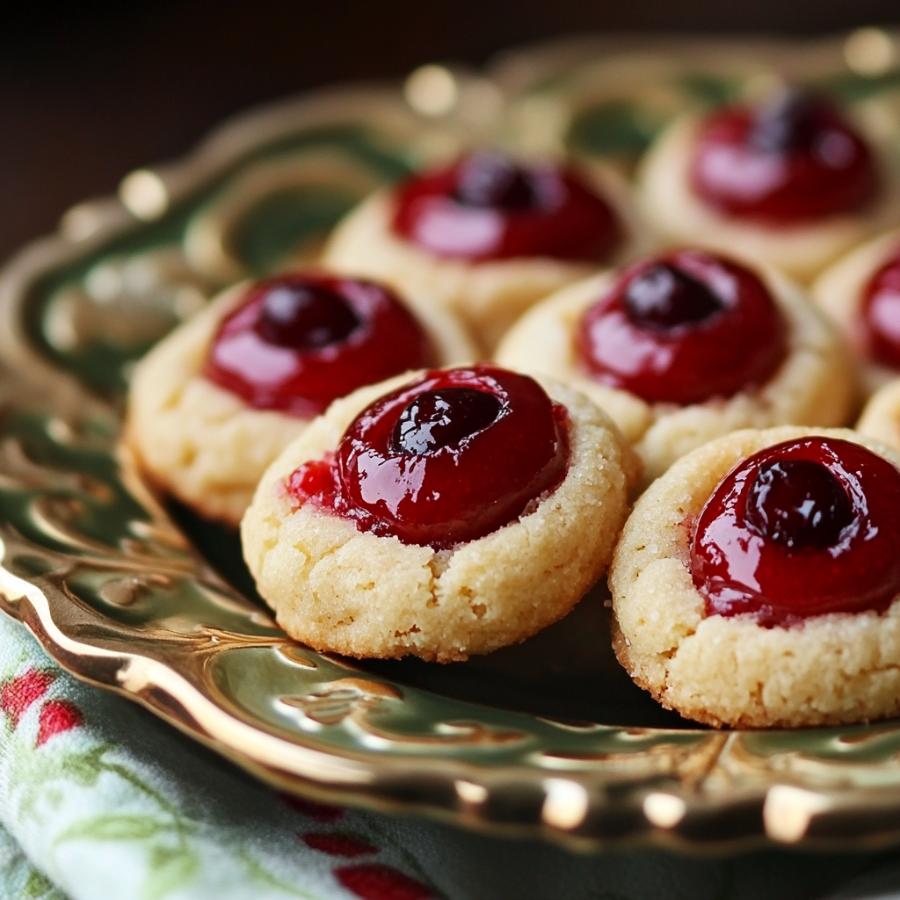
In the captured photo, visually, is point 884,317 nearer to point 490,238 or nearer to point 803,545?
point 490,238

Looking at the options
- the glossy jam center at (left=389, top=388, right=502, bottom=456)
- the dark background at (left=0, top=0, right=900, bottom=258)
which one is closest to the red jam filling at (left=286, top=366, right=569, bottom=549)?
the glossy jam center at (left=389, top=388, right=502, bottom=456)

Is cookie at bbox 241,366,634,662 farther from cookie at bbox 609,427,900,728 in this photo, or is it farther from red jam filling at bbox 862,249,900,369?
red jam filling at bbox 862,249,900,369

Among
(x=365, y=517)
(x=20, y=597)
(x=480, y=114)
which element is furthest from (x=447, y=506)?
(x=480, y=114)

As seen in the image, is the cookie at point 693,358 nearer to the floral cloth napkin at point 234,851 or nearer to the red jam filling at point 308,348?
the red jam filling at point 308,348

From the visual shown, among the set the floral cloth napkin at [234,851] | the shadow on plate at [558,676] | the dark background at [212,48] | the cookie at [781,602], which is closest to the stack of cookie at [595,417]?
the cookie at [781,602]

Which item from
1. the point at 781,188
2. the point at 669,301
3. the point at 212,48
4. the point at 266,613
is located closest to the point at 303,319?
the point at 266,613

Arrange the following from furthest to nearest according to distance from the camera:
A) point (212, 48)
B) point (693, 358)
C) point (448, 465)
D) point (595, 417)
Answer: point (212, 48), point (693, 358), point (595, 417), point (448, 465)
